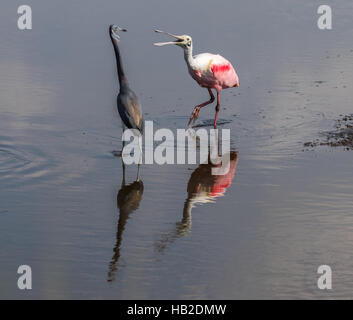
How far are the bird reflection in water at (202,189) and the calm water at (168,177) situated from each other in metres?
0.03

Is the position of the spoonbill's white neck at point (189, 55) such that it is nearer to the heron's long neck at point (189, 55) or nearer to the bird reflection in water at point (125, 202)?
the heron's long neck at point (189, 55)

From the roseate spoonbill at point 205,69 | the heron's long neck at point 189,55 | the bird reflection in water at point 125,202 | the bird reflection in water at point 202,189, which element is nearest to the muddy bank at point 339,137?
the bird reflection in water at point 202,189

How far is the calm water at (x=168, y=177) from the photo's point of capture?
8172 mm

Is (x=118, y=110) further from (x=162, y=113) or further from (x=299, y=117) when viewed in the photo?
(x=299, y=117)

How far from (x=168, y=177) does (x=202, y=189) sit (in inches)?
21.7

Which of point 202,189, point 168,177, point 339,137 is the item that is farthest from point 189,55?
point 202,189

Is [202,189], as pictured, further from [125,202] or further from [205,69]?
[205,69]

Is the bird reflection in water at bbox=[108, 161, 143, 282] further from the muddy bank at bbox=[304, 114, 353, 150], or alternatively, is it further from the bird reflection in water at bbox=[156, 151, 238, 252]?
the muddy bank at bbox=[304, 114, 353, 150]

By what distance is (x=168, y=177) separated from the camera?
1112cm

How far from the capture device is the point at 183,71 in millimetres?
17047

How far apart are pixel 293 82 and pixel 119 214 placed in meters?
7.37

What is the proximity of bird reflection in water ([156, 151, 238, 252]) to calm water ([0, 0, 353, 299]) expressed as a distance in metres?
0.03

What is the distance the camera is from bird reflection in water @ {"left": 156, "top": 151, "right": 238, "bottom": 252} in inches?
363

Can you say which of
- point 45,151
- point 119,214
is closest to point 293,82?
point 45,151
